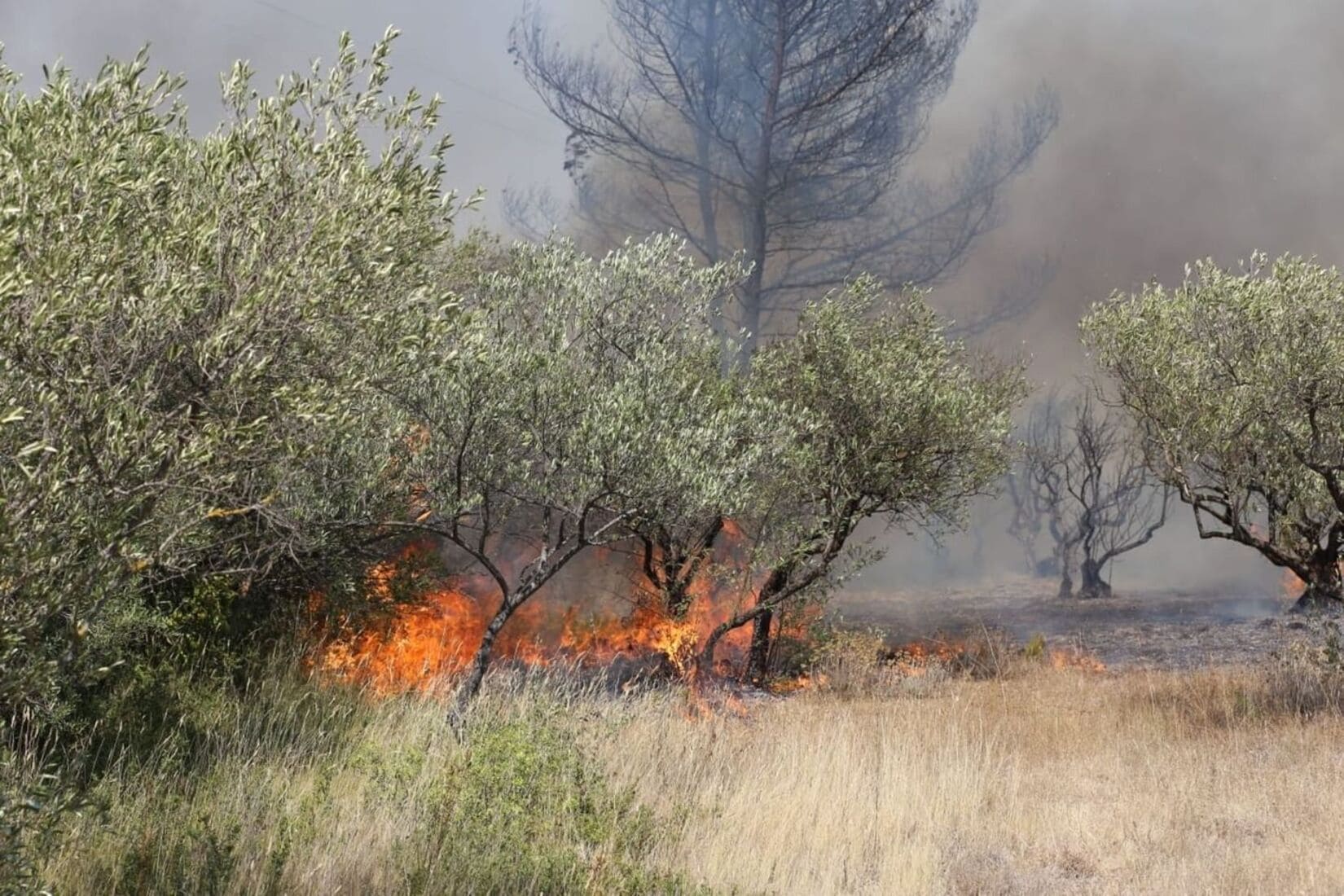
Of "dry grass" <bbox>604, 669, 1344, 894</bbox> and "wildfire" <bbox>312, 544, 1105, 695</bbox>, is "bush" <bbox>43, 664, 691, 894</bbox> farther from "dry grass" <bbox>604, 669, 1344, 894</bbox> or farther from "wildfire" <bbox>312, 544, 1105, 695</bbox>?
"wildfire" <bbox>312, 544, 1105, 695</bbox>

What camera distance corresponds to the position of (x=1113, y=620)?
3569 cm

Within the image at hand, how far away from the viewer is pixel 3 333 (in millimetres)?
5047

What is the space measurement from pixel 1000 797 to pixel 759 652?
35.1 ft

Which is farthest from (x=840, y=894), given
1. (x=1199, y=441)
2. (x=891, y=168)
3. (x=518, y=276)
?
(x=891, y=168)

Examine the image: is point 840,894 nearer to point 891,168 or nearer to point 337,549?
point 337,549

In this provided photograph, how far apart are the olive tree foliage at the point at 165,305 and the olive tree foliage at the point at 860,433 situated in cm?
1203

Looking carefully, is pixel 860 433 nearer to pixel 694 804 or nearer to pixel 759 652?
pixel 759 652

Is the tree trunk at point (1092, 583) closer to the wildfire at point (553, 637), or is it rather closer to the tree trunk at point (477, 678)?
the wildfire at point (553, 637)

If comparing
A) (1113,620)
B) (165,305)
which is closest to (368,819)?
(165,305)

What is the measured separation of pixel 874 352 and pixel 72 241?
623 inches

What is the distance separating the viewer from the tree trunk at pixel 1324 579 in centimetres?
1855

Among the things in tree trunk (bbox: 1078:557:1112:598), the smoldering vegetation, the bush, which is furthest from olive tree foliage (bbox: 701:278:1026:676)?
tree trunk (bbox: 1078:557:1112:598)

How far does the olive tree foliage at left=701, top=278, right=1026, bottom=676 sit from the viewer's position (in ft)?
64.8

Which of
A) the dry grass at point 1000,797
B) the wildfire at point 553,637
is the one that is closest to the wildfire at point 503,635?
the wildfire at point 553,637
